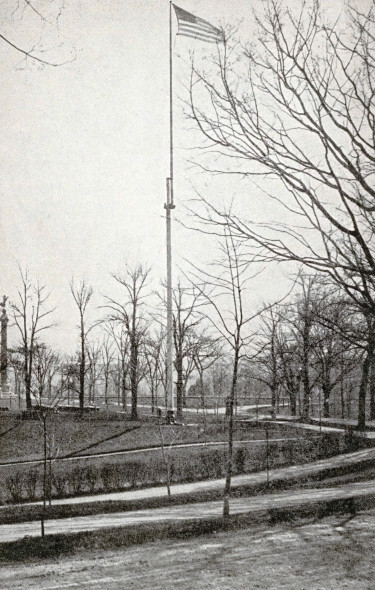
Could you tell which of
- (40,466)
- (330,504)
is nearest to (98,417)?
(40,466)

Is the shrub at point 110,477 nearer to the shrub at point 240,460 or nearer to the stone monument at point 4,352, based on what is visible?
the shrub at point 240,460

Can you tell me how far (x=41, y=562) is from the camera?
7.82 m

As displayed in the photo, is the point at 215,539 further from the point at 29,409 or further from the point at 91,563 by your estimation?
the point at 29,409

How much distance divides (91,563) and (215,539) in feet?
6.85

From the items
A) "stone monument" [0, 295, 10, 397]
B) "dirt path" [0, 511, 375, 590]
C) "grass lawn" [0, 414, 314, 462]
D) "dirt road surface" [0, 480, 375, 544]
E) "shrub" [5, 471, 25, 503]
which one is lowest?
"shrub" [5, 471, 25, 503]

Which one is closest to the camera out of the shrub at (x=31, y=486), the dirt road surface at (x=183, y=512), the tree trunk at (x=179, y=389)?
the dirt road surface at (x=183, y=512)

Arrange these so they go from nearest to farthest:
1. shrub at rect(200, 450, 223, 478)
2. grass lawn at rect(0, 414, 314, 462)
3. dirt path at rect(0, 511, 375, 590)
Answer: dirt path at rect(0, 511, 375, 590) < shrub at rect(200, 450, 223, 478) < grass lawn at rect(0, 414, 314, 462)

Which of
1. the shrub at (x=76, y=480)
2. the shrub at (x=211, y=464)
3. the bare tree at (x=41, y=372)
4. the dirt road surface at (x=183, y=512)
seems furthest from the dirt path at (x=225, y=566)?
the bare tree at (x=41, y=372)

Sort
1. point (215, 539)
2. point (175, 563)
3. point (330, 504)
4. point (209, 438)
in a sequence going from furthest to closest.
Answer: point (209, 438) < point (330, 504) < point (215, 539) < point (175, 563)

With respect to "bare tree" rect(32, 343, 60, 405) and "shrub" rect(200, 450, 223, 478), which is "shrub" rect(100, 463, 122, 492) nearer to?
"shrub" rect(200, 450, 223, 478)

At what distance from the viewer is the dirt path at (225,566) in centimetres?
662

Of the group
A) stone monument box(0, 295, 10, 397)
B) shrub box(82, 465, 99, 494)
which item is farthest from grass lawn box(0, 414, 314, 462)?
stone monument box(0, 295, 10, 397)

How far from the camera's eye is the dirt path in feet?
21.7

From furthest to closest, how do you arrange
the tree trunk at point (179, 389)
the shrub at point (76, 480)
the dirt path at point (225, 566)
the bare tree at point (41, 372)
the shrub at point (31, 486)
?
1. the bare tree at point (41, 372)
2. the tree trunk at point (179, 389)
3. the shrub at point (76, 480)
4. the shrub at point (31, 486)
5. the dirt path at point (225, 566)
